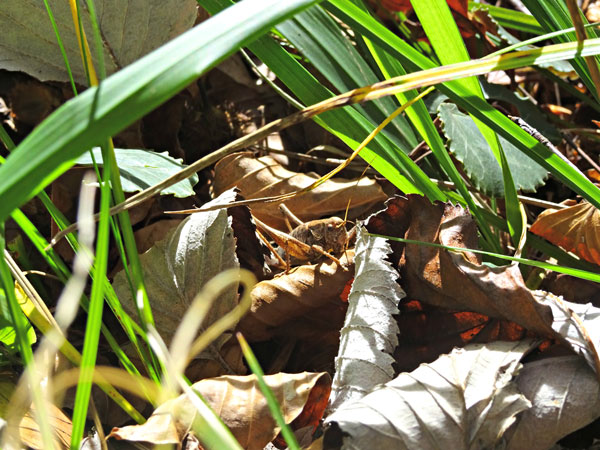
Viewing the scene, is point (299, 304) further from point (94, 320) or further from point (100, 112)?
point (100, 112)

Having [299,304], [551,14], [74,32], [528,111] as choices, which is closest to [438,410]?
[299,304]

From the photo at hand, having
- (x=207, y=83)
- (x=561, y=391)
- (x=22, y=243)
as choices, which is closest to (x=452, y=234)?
(x=561, y=391)

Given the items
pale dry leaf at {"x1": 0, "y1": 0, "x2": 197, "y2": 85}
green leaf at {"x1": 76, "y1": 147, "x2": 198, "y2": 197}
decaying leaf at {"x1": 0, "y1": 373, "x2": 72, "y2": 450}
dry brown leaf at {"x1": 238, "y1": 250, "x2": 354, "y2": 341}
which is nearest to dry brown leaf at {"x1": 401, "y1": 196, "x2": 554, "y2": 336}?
dry brown leaf at {"x1": 238, "y1": 250, "x2": 354, "y2": 341}

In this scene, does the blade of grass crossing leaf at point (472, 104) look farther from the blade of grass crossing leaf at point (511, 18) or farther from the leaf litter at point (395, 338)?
the blade of grass crossing leaf at point (511, 18)

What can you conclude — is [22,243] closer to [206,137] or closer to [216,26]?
[206,137]

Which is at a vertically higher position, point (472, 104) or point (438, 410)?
point (472, 104)
